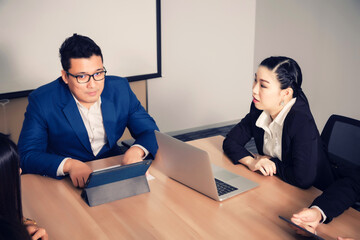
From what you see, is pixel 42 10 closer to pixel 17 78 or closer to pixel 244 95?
pixel 17 78

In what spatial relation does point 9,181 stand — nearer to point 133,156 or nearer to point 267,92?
point 133,156

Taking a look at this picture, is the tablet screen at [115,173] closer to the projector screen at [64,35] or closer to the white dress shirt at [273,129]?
the white dress shirt at [273,129]

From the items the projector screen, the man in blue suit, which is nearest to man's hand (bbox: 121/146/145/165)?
the man in blue suit

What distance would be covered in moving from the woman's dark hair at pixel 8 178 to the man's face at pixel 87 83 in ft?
2.96

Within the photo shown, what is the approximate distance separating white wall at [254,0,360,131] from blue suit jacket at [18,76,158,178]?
267 centimetres

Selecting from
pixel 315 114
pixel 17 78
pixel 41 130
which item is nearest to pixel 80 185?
pixel 41 130

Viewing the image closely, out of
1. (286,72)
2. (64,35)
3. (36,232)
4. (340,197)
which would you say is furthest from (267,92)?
(64,35)

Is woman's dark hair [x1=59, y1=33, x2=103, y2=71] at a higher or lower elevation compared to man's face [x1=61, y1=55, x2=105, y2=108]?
higher

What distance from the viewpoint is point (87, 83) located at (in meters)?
1.82

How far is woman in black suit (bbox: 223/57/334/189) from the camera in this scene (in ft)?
5.24

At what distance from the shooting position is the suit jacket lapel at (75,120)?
1.92 m

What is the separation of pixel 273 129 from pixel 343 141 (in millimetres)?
374

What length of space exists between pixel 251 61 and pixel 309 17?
947 mm

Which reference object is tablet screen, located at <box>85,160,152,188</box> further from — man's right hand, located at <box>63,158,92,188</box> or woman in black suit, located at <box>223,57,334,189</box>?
woman in black suit, located at <box>223,57,334,189</box>
